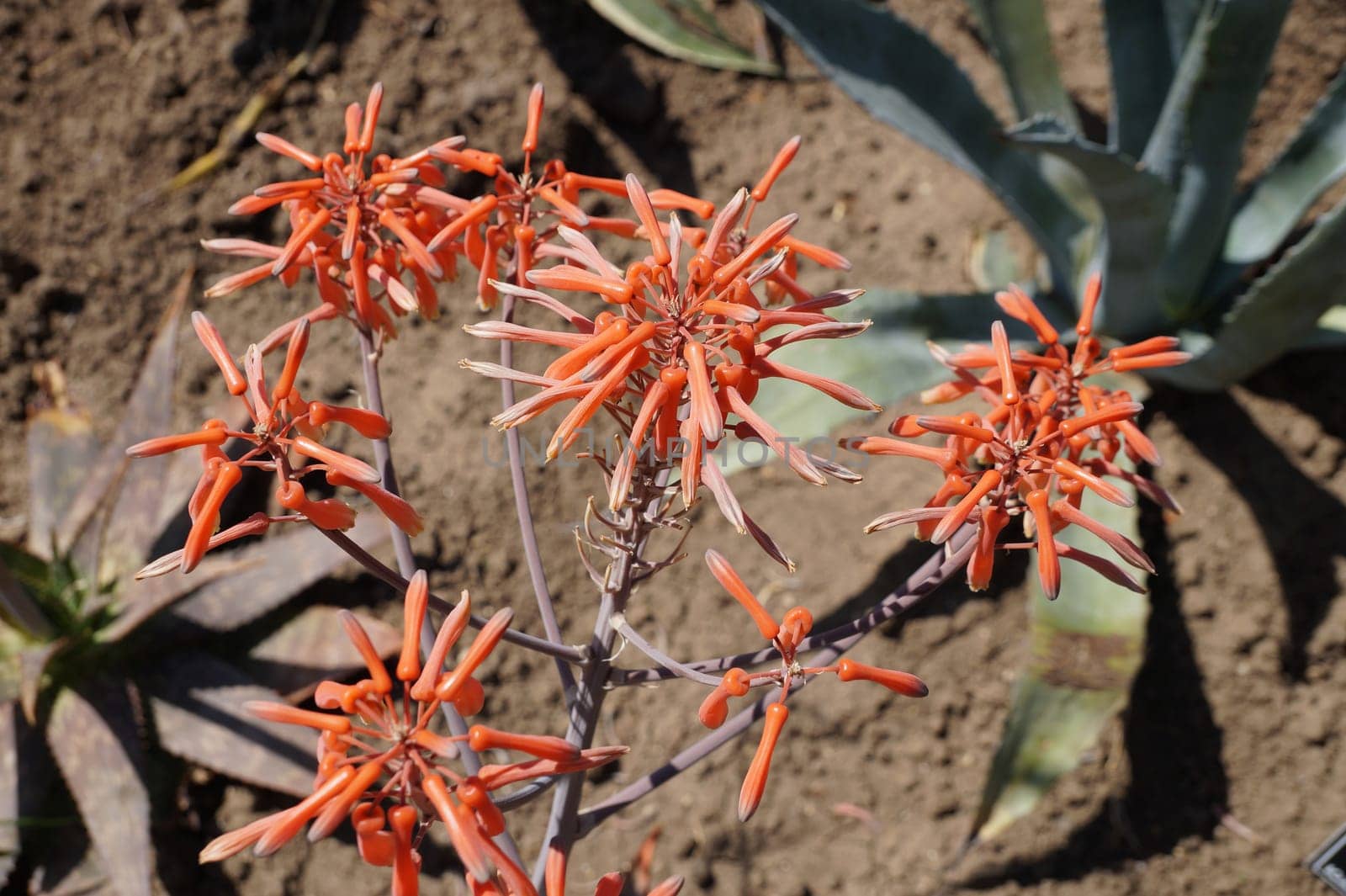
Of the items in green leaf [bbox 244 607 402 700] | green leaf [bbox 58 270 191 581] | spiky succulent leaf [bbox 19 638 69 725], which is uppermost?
green leaf [bbox 58 270 191 581]

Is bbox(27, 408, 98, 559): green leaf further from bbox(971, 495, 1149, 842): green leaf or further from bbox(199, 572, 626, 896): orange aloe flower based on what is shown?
bbox(971, 495, 1149, 842): green leaf

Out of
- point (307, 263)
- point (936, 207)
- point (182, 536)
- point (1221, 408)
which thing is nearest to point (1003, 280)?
point (936, 207)

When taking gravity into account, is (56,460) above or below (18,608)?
above

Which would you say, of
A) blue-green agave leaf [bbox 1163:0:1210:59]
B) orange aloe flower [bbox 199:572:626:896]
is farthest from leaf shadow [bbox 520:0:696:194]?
orange aloe flower [bbox 199:572:626:896]

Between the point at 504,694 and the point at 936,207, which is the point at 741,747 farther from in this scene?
the point at 936,207

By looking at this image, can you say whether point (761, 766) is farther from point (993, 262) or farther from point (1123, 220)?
point (993, 262)

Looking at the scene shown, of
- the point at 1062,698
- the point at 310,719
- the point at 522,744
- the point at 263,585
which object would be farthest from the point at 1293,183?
the point at 263,585
